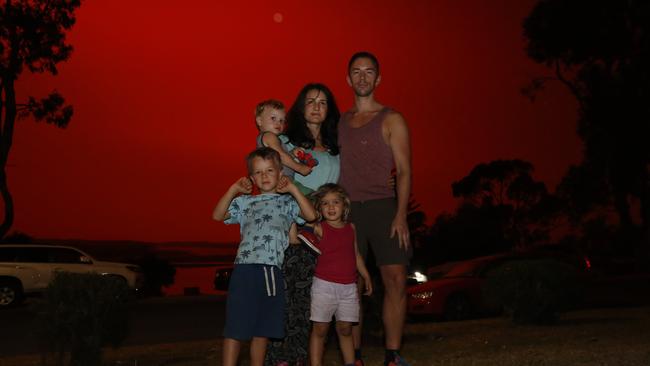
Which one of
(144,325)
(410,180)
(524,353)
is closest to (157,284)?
(144,325)

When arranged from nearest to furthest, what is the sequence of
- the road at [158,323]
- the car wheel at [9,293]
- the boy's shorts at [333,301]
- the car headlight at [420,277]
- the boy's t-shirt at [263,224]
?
the boy's t-shirt at [263,224] → the boy's shorts at [333,301] → the road at [158,323] → the car headlight at [420,277] → the car wheel at [9,293]

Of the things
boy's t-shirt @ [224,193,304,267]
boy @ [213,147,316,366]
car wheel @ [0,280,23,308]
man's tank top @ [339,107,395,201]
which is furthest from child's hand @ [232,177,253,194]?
car wheel @ [0,280,23,308]

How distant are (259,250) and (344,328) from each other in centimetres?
105

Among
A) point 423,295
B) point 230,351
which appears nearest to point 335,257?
point 230,351

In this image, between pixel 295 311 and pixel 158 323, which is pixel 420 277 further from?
pixel 295 311

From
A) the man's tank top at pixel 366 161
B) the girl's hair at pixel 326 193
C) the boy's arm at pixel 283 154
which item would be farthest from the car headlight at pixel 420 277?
the boy's arm at pixel 283 154

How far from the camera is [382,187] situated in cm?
642

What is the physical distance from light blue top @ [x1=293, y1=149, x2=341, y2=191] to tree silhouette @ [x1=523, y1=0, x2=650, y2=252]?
30.7 meters

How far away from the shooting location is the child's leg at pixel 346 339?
6028 millimetres

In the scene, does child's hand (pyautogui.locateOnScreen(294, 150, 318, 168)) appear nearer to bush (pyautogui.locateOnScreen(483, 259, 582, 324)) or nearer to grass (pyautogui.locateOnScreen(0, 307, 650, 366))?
grass (pyautogui.locateOnScreen(0, 307, 650, 366))

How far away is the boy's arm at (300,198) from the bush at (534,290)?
9030 mm

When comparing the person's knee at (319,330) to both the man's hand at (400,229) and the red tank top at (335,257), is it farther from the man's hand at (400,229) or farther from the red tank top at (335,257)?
the man's hand at (400,229)

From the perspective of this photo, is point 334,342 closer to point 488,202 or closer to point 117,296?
point 117,296

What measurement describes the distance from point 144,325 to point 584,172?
33.0m
